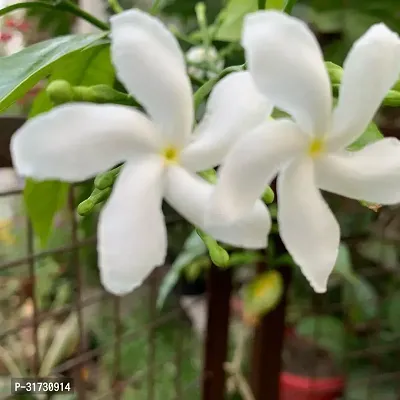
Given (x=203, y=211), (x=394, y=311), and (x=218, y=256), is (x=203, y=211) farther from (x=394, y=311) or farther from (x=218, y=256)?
(x=394, y=311)

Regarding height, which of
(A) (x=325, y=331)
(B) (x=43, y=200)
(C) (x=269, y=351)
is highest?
(B) (x=43, y=200)

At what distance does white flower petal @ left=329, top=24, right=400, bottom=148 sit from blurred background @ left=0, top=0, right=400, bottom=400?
1.63 feet

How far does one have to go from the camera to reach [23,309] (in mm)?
970

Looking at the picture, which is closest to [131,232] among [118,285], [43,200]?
[118,285]

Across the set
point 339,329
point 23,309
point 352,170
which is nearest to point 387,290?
point 339,329

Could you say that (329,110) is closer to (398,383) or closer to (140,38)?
(140,38)

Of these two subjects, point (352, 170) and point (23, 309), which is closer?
point (352, 170)

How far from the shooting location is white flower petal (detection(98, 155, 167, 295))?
151mm

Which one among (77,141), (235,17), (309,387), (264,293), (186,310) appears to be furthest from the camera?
(309,387)

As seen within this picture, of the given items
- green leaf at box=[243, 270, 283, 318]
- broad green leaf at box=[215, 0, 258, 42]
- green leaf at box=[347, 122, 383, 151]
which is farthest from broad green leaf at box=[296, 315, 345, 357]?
green leaf at box=[347, 122, 383, 151]

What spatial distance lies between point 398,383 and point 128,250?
0.87 m

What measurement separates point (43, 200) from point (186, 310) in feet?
1.56

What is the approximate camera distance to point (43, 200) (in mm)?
364

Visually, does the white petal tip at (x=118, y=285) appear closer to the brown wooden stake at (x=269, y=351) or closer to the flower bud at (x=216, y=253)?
the flower bud at (x=216, y=253)
